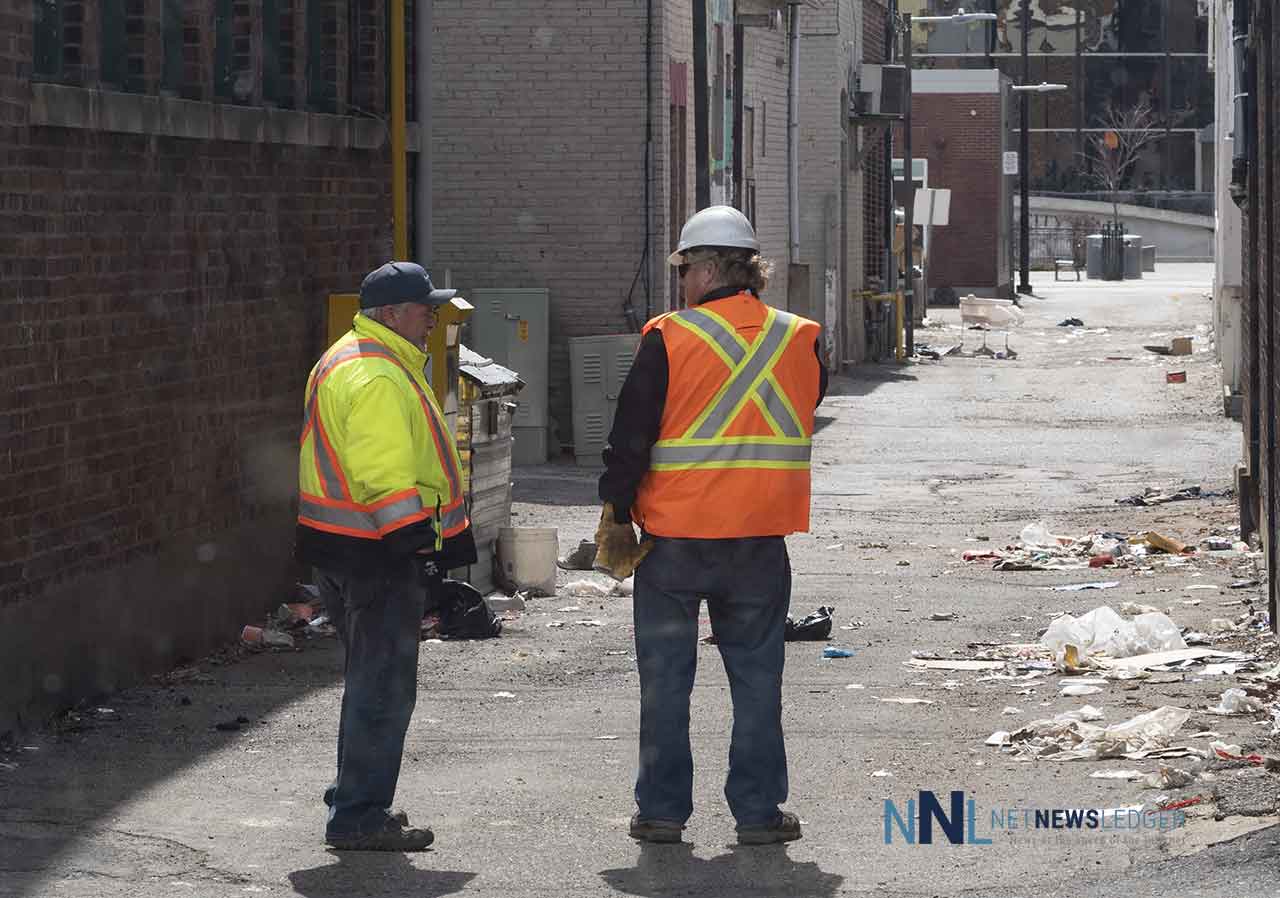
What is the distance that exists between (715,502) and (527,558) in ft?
21.5

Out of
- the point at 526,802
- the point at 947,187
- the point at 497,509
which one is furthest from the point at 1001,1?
the point at 526,802

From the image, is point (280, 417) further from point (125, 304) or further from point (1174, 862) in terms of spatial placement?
point (1174, 862)

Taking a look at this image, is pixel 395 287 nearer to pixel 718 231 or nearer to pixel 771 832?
pixel 718 231

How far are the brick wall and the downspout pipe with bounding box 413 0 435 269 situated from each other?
4.34ft

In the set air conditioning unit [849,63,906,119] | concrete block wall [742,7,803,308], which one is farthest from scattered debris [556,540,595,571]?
air conditioning unit [849,63,906,119]

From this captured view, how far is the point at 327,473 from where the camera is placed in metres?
6.73

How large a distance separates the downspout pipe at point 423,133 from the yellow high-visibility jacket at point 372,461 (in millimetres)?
7125

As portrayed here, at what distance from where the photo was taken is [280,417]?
11.9 metres

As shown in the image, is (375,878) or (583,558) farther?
(583,558)

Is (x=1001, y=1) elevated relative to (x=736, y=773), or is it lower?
elevated

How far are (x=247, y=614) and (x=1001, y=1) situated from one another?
241ft

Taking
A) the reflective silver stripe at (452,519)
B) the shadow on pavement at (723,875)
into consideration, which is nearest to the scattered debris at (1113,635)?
the shadow on pavement at (723,875)

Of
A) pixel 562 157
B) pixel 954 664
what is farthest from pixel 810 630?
pixel 562 157

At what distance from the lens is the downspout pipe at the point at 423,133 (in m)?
13.7
